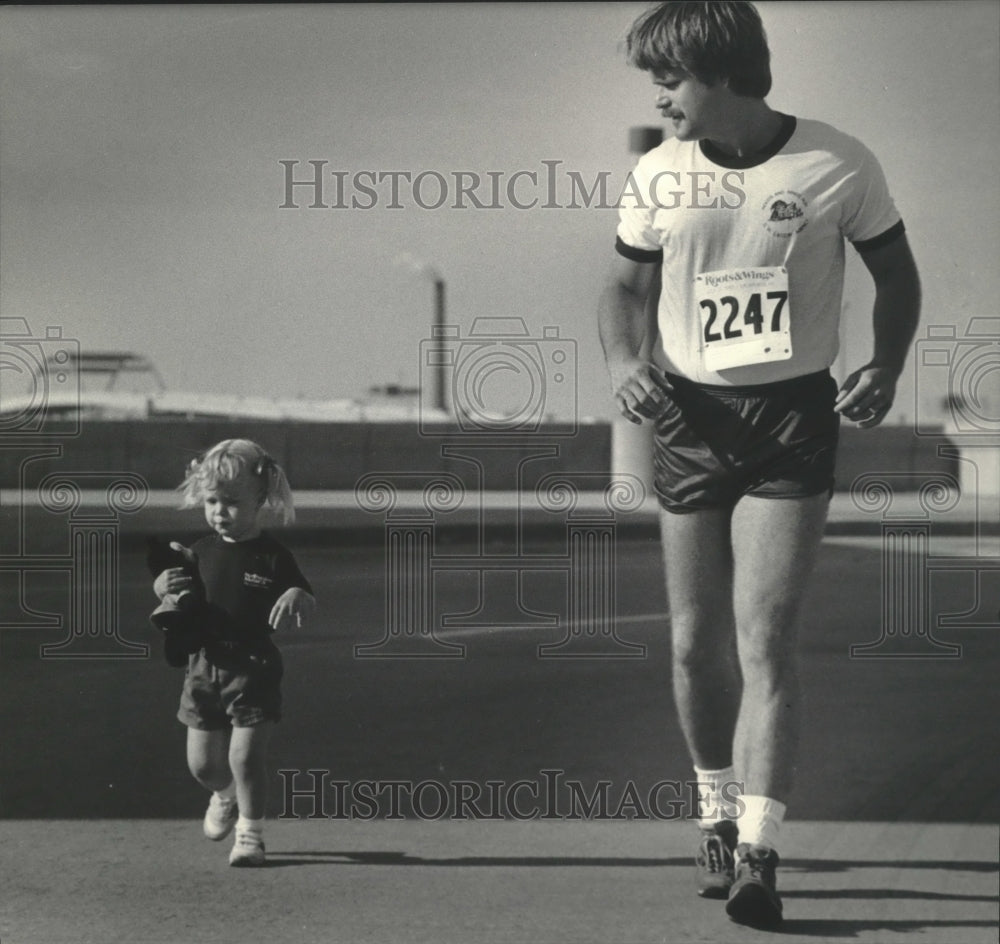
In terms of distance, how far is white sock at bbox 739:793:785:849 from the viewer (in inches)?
121

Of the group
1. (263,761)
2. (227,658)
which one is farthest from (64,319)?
(263,761)

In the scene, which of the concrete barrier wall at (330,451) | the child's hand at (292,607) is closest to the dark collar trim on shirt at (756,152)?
the concrete barrier wall at (330,451)

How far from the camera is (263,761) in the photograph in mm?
3254

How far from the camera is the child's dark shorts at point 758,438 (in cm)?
301

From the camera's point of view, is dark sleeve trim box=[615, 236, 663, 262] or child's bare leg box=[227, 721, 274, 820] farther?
child's bare leg box=[227, 721, 274, 820]

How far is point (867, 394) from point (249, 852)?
159cm

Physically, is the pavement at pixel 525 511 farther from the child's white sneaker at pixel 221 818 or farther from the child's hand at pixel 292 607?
the child's white sneaker at pixel 221 818

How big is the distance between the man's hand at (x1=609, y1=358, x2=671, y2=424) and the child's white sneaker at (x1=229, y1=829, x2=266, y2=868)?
1.19m

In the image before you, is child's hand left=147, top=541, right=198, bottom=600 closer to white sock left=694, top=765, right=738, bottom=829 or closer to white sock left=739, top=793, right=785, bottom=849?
white sock left=694, top=765, right=738, bottom=829

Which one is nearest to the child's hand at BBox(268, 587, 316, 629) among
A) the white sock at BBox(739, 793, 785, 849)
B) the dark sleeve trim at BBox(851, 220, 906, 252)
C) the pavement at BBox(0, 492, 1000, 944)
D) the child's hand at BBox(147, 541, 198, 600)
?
the pavement at BBox(0, 492, 1000, 944)

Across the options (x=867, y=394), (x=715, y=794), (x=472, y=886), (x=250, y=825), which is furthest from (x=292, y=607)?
(x=867, y=394)

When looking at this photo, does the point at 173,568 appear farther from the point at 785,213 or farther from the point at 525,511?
the point at 785,213

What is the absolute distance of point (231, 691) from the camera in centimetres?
326

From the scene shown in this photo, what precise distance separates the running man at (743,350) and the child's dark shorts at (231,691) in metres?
0.86
